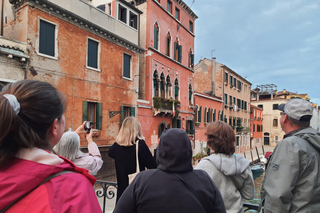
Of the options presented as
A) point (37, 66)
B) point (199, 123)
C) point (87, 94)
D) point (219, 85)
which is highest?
point (219, 85)

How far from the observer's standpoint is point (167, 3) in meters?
18.1

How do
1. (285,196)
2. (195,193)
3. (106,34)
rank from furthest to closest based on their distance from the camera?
(106,34)
(285,196)
(195,193)

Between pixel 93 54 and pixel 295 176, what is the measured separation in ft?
36.5

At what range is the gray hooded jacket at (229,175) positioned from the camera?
2.16 m

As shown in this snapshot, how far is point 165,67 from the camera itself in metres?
17.4

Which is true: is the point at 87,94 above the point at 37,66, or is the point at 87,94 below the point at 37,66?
below

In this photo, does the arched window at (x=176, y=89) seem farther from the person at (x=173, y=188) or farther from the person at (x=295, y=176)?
the person at (x=173, y=188)

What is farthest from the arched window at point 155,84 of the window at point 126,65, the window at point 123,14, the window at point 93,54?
the window at point 93,54

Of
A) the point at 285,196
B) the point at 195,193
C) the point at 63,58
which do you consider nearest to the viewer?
the point at 195,193

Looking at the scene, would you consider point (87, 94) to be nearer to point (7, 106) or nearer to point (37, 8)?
point (37, 8)

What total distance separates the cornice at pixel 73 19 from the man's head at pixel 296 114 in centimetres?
985

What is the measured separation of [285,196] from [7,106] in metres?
1.97

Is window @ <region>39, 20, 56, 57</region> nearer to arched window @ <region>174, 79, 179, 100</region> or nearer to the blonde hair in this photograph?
the blonde hair

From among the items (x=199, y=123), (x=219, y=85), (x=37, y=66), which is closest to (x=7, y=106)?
(x=37, y=66)
